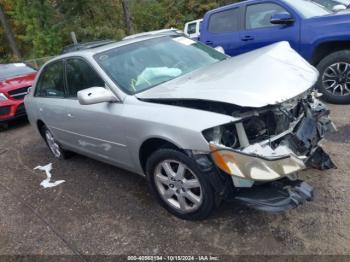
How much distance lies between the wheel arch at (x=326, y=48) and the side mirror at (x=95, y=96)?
11.7 feet

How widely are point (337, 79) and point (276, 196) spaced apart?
3.22 metres

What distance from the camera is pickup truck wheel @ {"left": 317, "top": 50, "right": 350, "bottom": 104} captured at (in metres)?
4.87

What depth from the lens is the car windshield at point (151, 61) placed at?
335 centimetres

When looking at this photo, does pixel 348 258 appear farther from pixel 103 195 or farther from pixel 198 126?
pixel 103 195

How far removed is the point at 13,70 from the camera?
8.73 m

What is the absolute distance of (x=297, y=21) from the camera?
5.25 meters

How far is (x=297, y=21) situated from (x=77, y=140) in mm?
3833

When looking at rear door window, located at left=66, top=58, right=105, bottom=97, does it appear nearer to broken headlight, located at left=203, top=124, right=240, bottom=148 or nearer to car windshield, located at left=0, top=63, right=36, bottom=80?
broken headlight, located at left=203, top=124, right=240, bottom=148

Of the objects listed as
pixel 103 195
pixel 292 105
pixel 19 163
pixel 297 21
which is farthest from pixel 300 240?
pixel 19 163

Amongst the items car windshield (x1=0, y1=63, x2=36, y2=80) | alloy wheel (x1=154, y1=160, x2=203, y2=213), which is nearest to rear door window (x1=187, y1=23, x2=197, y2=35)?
car windshield (x1=0, y1=63, x2=36, y2=80)

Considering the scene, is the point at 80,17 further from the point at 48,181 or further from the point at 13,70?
the point at 48,181

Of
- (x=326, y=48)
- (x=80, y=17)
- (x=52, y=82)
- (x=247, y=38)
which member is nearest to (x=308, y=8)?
(x=326, y=48)

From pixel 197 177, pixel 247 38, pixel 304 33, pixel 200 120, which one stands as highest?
pixel 200 120

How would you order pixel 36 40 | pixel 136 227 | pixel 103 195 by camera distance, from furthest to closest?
pixel 36 40
pixel 103 195
pixel 136 227
